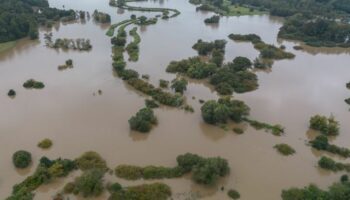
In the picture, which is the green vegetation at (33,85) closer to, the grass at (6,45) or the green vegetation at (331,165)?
the grass at (6,45)

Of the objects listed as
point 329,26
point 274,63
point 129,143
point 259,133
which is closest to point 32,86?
point 129,143

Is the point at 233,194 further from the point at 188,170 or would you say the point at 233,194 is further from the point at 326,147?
the point at 326,147

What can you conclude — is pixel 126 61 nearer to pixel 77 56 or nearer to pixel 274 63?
pixel 77 56

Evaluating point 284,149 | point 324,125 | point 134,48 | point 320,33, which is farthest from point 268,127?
point 320,33

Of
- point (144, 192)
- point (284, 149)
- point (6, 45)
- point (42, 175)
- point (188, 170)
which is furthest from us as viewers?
point (6, 45)

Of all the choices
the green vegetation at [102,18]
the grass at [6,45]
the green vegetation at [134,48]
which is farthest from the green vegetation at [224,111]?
the green vegetation at [102,18]

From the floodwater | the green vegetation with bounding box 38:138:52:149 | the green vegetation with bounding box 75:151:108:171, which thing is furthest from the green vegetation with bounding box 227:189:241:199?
the green vegetation with bounding box 38:138:52:149

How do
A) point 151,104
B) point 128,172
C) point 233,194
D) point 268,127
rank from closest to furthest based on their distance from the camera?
point 233,194, point 128,172, point 268,127, point 151,104
